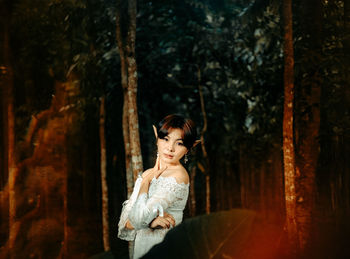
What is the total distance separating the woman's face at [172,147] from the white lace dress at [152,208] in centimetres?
Result: 16

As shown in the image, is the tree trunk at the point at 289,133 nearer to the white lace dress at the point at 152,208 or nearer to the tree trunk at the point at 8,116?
the white lace dress at the point at 152,208

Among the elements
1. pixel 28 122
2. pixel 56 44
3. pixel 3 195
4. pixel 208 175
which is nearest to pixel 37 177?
pixel 3 195

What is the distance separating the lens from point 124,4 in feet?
9.14

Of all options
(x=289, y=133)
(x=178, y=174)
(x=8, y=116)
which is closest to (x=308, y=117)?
(x=289, y=133)

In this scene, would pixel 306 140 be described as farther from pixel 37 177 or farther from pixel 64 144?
pixel 37 177

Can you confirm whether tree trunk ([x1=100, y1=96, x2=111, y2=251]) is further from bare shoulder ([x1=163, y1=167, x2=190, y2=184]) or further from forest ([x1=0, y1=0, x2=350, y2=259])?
bare shoulder ([x1=163, y1=167, x2=190, y2=184])

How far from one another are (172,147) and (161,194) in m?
0.30

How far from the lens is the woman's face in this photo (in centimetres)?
180

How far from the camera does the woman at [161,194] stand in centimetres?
157

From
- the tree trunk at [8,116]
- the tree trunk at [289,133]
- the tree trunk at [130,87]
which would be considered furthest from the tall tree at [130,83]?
the tree trunk at [289,133]

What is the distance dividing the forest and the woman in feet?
2.57

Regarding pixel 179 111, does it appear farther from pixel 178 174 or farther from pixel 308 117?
pixel 178 174

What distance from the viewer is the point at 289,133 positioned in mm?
2627

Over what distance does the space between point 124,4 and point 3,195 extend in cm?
180
